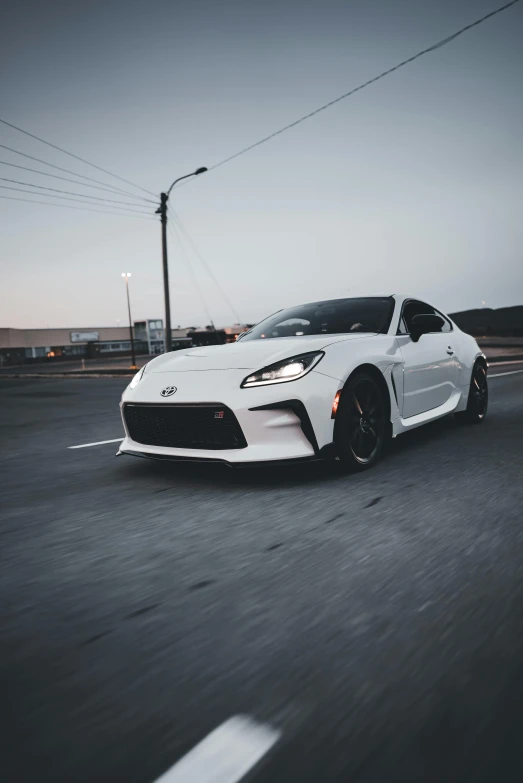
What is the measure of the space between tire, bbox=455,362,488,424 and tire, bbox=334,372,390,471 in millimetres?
2289

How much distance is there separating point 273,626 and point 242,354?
2.85 metres

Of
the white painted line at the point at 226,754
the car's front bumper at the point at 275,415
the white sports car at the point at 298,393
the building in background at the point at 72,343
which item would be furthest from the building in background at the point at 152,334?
the white painted line at the point at 226,754

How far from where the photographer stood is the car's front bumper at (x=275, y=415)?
419 centimetres

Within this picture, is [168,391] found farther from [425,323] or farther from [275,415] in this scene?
[425,323]

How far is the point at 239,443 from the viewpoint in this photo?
424 centimetres

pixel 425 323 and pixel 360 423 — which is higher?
pixel 425 323

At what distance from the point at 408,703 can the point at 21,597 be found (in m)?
1.63

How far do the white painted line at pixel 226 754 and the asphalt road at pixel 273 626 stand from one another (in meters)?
0.03

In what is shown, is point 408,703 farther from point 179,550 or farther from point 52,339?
point 52,339

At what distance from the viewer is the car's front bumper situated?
13.7ft

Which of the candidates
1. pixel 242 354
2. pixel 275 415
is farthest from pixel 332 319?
pixel 275 415

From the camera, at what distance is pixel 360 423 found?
4.71 m

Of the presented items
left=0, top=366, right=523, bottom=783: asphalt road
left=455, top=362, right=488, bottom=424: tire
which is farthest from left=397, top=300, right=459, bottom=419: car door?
left=0, top=366, right=523, bottom=783: asphalt road

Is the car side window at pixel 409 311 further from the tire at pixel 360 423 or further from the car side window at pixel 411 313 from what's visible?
the tire at pixel 360 423
